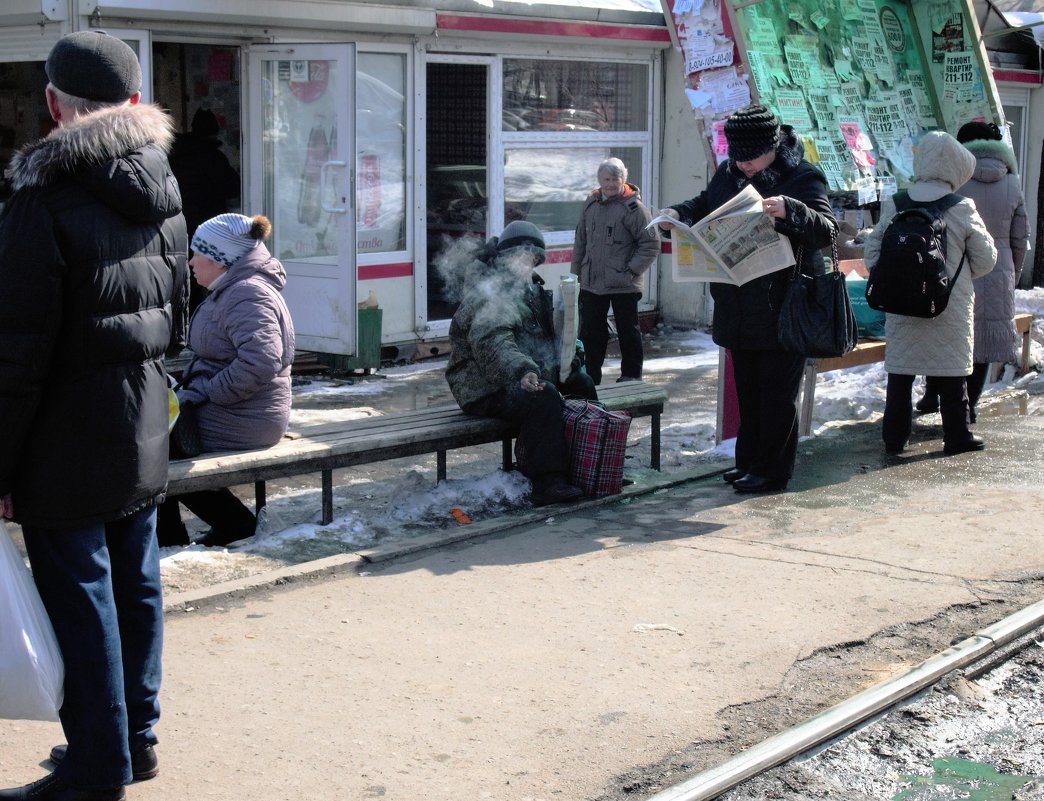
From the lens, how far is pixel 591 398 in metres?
6.56

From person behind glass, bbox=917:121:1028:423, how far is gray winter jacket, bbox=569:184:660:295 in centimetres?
206

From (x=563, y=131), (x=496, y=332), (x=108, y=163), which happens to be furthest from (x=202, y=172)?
(x=108, y=163)

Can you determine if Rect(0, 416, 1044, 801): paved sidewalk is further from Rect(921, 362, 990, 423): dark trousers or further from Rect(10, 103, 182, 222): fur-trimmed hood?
Rect(921, 362, 990, 423): dark trousers

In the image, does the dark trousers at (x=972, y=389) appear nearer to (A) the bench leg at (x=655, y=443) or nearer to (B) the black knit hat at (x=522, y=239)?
(A) the bench leg at (x=655, y=443)

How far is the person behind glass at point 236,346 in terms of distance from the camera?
538 cm

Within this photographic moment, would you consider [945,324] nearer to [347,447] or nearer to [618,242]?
[618,242]

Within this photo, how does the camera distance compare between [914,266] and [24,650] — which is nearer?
[24,650]

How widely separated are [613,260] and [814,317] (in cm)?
310

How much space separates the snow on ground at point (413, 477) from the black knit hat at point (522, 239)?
110 cm

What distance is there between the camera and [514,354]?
6.08 m

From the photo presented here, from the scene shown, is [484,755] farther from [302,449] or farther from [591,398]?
[591,398]

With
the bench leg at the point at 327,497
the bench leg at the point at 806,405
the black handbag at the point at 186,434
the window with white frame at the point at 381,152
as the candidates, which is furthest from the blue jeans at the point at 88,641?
the window with white frame at the point at 381,152

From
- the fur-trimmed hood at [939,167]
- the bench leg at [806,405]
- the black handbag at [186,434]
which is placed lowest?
the bench leg at [806,405]

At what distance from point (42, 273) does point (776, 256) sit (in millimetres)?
3916
